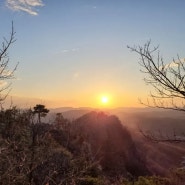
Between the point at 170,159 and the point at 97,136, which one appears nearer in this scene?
the point at 97,136

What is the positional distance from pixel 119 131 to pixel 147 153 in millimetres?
9526

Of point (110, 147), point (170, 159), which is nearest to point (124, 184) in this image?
point (110, 147)

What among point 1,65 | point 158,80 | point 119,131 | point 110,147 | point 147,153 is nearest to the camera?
point 158,80

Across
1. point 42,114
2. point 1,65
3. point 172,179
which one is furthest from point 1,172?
point 42,114

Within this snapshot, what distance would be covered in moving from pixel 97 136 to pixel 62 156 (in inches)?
1655

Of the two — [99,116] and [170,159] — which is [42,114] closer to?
[99,116]

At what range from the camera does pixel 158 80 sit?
7359 mm

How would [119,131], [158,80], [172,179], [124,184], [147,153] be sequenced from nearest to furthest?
[158,80]
[124,184]
[172,179]
[119,131]
[147,153]

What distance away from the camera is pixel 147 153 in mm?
75312

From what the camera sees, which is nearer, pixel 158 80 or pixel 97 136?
pixel 158 80

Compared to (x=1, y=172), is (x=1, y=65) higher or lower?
higher

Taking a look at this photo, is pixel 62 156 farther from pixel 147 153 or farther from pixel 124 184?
pixel 147 153

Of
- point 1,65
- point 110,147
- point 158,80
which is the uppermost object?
point 1,65

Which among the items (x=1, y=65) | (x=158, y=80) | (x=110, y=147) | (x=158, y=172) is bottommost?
(x=158, y=172)
